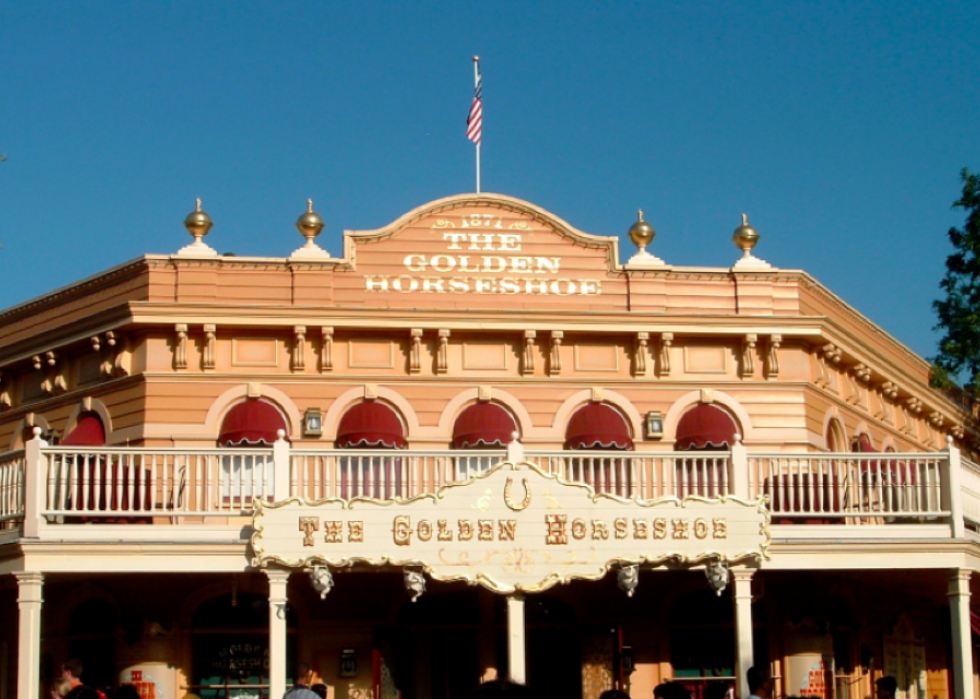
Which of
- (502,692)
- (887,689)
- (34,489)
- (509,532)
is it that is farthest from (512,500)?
(502,692)

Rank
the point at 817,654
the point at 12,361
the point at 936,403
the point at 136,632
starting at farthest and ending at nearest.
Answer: the point at 936,403, the point at 12,361, the point at 817,654, the point at 136,632

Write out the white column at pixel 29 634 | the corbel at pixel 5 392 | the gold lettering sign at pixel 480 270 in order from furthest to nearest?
the corbel at pixel 5 392
the gold lettering sign at pixel 480 270
the white column at pixel 29 634

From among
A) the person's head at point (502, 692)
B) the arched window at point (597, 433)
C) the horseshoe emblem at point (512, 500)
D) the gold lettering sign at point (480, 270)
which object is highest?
the gold lettering sign at point (480, 270)

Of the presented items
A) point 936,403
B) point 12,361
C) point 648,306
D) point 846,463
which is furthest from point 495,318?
point 936,403

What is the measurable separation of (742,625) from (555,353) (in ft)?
19.9

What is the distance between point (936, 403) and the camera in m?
30.4

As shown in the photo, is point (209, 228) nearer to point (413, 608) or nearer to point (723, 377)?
point (413, 608)

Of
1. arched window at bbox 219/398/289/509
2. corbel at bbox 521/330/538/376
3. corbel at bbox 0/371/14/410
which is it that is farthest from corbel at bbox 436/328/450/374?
corbel at bbox 0/371/14/410

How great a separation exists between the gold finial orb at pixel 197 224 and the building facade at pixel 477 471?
79 mm

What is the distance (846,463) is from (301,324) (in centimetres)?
805

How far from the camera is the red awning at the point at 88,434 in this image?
74.3 feet

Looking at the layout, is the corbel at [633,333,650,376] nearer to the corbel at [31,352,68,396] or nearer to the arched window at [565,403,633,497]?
the arched window at [565,403,633,497]

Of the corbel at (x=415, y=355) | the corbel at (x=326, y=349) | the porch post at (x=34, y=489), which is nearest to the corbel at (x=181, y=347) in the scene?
the corbel at (x=326, y=349)

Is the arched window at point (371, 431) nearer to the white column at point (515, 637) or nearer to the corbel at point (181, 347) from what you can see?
the corbel at point (181, 347)
